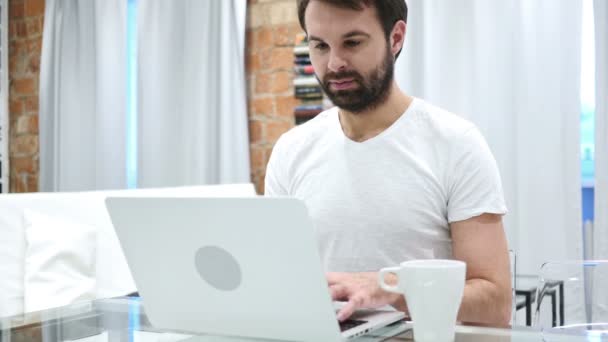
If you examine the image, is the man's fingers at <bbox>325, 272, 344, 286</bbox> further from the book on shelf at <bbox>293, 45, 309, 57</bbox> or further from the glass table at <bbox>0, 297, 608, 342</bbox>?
the book on shelf at <bbox>293, 45, 309, 57</bbox>

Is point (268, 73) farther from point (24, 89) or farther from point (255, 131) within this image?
point (24, 89)

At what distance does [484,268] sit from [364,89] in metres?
0.41

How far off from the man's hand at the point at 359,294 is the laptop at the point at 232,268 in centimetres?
2

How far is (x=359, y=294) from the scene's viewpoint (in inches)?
36.0

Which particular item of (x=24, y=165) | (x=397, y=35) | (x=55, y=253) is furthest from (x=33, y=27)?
(x=397, y=35)

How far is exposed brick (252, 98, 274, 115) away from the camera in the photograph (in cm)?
348

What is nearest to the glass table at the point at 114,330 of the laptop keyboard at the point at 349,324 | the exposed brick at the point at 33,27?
the laptop keyboard at the point at 349,324

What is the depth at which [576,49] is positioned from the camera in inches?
104

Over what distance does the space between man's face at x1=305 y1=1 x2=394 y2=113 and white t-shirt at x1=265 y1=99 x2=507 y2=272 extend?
11 centimetres

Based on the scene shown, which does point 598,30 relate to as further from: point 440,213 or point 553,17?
point 440,213

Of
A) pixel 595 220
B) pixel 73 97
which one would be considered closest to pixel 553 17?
pixel 595 220

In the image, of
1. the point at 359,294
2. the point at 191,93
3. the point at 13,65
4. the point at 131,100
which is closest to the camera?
the point at 359,294

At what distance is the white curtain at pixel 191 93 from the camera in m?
3.44

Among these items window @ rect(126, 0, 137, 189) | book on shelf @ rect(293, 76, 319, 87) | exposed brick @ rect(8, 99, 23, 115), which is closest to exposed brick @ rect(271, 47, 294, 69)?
book on shelf @ rect(293, 76, 319, 87)
